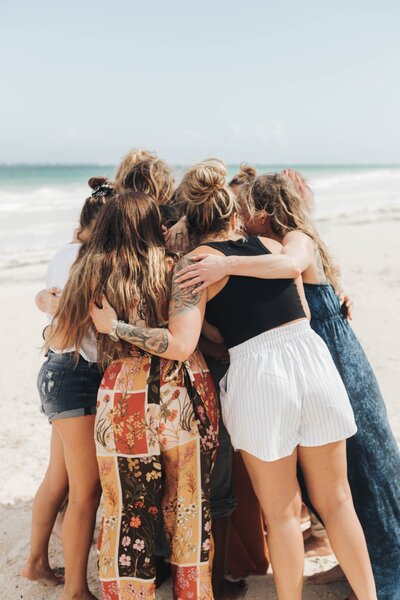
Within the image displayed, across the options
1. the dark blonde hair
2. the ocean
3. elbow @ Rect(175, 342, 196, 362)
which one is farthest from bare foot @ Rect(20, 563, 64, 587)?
the ocean

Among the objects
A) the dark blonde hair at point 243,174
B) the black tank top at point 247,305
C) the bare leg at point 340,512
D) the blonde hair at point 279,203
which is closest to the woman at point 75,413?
the black tank top at point 247,305

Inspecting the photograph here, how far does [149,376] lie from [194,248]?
626 mm

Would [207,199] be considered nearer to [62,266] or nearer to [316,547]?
[62,266]

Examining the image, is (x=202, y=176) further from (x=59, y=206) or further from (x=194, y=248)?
(x=59, y=206)

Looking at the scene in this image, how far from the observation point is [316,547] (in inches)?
133

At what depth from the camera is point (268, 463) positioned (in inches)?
97.2

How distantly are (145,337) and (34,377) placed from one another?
448 centimetres

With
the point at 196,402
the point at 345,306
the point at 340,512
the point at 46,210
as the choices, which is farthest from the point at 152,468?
the point at 46,210

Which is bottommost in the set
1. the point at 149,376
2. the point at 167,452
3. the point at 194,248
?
the point at 167,452

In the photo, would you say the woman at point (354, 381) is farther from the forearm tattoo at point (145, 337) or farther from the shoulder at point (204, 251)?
the forearm tattoo at point (145, 337)

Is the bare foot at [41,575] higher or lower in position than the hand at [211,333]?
lower

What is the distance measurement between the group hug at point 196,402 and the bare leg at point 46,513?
34cm

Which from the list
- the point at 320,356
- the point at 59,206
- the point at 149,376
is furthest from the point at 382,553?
the point at 59,206

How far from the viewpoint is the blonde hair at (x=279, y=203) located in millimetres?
2941
